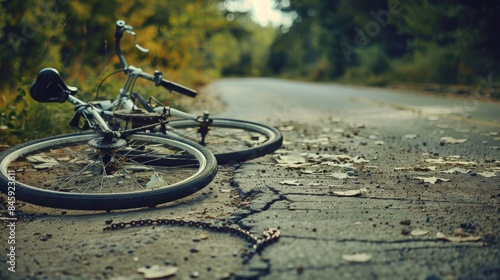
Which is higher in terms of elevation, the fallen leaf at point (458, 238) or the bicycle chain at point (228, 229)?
the fallen leaf at point (458, 238)

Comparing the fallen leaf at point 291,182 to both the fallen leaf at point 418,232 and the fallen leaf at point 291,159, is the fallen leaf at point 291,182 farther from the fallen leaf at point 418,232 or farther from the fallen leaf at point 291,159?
the fallen leaf at point 418,232

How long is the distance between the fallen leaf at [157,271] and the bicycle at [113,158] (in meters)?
0.89

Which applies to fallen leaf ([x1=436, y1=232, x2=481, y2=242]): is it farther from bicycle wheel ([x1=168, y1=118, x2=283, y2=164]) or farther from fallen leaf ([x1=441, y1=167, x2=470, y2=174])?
bicycle wheel ([x1=168, y1=118, x2=283, y2=164])

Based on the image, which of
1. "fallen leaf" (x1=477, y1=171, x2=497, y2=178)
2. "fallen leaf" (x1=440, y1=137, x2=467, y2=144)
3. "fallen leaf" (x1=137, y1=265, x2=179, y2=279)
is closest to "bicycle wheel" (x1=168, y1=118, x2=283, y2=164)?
"fallen leaf" (x1=477, y1=171, x2=497, y2=178)

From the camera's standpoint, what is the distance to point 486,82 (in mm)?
14180

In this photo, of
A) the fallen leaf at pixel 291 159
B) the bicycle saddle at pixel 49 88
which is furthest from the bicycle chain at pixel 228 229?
the fallen leaf at pixel 291 159

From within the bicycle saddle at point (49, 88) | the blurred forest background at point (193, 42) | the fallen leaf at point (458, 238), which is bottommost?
the fallen leaf at point (458, 238)

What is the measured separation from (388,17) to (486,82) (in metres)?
8.48

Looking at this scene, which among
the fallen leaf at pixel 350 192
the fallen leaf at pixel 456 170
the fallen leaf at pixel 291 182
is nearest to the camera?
the fallen leaf at pixel 350 192

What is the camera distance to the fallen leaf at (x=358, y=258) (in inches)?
84.1

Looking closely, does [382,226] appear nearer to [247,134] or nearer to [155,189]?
[155,189]

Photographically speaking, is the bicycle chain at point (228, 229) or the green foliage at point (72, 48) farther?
the green foliage at point (72, 48)

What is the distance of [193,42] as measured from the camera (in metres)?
14.2

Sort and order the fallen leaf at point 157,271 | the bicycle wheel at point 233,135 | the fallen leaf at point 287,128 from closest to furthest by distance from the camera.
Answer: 1. the fallen leaf at point 157,271
2. the bicycle wheel at point 233,135
3. the fallen leaf at point 287,128
